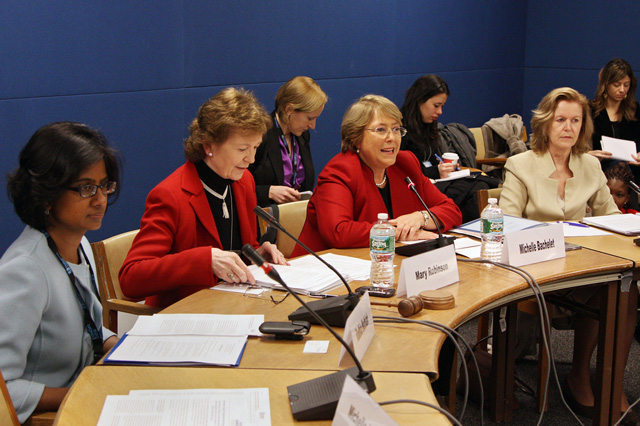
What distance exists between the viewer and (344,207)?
9.05 feet

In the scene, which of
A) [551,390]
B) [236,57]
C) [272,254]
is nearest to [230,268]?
[272,254]

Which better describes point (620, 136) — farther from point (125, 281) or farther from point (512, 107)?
point (125, 281)

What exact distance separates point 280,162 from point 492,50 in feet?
13.6

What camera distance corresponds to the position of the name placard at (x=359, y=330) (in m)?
1.53

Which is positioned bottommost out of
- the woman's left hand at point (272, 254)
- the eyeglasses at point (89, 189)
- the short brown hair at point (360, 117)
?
the woman's left hand at point (272, 254)

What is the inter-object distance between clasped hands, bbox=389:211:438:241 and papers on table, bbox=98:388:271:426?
1.36 meters

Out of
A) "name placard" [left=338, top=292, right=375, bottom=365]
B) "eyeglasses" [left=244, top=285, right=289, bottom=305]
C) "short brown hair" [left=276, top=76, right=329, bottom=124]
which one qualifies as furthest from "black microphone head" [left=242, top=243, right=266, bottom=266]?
"short brown hair" [left=276, top=76, right=329, bottom=124]

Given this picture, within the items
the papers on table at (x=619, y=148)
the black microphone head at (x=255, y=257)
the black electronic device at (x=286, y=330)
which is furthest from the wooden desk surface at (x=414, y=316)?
the papers on table at (x=619, y=148)

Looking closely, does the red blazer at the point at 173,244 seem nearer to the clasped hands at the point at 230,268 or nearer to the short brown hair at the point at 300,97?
the clasped hands at the point at 230,268

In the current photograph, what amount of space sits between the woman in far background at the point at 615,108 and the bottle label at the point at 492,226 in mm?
3509

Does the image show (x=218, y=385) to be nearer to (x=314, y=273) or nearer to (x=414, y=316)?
→ (x=414, y=316)

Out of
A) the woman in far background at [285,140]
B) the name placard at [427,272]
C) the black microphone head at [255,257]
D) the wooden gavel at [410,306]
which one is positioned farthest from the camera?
the woman in far background at [285,140]

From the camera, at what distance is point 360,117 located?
288 centimetres

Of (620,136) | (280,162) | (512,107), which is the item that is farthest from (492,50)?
(280,162)
